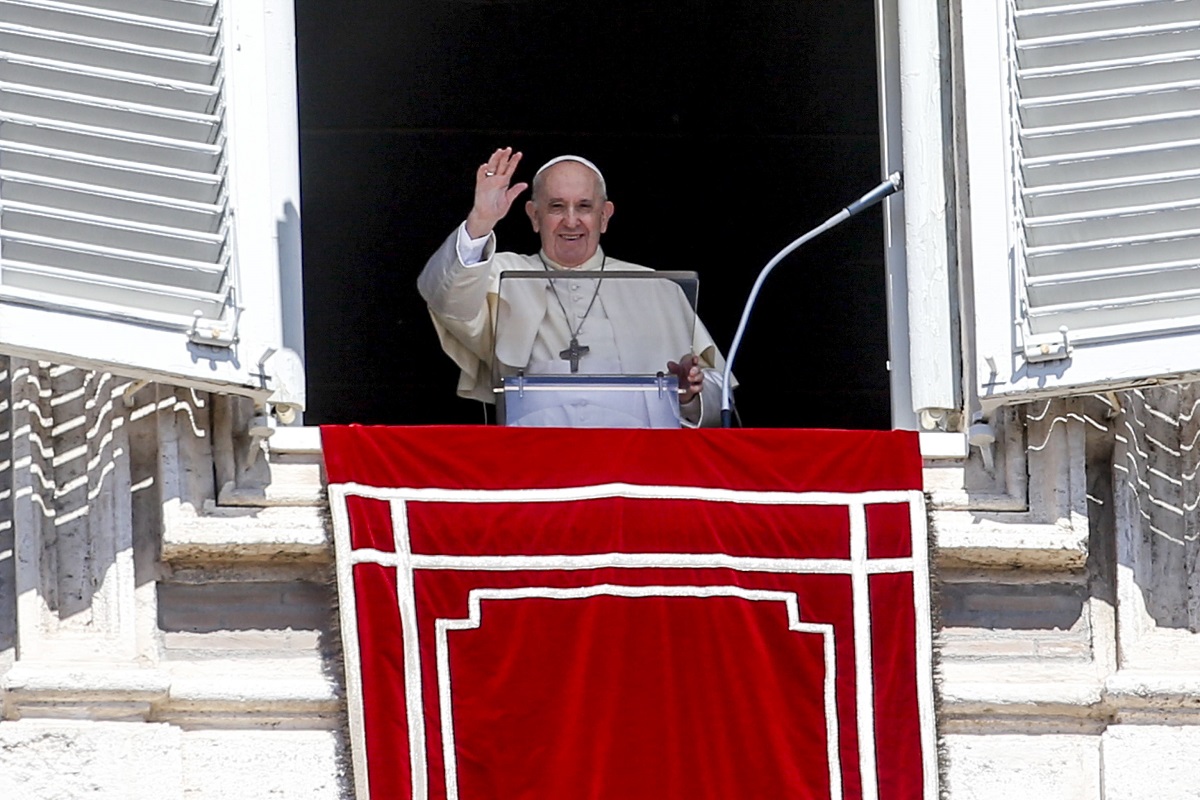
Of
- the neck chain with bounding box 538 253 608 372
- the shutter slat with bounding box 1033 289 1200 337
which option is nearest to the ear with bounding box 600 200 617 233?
the neck chain with bounding box 538 253 608 372

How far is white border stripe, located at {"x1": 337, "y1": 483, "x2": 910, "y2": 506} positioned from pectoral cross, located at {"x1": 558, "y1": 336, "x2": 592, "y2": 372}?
0.58 metres

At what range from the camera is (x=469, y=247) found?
5.80 m

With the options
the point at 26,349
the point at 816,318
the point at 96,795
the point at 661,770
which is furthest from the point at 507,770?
the point at 816,318

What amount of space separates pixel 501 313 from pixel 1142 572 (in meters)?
1.44

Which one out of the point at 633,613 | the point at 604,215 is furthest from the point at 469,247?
the point at 633,613

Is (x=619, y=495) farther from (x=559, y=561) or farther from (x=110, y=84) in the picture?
(x=110, y=84)

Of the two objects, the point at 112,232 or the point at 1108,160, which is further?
the point at 1108,160

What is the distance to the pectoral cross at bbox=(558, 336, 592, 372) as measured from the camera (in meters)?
5.71

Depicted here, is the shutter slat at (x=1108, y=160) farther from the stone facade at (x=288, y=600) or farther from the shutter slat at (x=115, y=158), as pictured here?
the shutter slat at (x=115, y=158)

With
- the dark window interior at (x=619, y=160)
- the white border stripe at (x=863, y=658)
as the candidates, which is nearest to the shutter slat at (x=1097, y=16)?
the white border stripe at (x=863, y=658)

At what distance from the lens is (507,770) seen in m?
5.08

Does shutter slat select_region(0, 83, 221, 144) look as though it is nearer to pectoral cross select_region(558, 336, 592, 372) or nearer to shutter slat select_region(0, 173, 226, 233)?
shutter slat select_region(0, 173, 226, 233)

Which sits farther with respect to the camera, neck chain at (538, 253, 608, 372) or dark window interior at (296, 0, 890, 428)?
dark window interior at (296, 0, 890, 428)

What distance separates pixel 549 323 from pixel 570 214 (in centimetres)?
46
